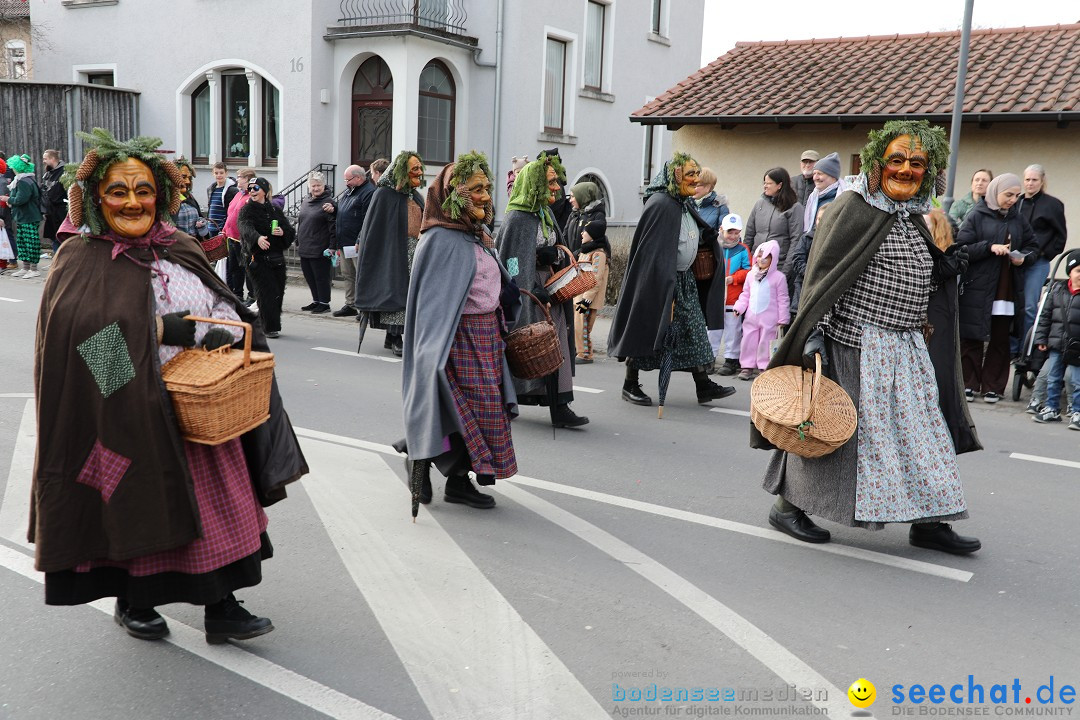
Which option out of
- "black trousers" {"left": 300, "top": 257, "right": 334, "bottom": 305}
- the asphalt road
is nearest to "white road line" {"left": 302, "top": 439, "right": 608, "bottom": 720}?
the asphalt road

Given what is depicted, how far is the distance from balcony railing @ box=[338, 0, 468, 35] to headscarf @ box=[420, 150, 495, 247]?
607 inches

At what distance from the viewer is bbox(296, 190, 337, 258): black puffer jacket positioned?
14.2m

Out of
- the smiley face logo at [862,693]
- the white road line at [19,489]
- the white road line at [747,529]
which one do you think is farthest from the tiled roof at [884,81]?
the white road line at [19,489]

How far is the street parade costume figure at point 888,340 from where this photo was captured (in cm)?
468

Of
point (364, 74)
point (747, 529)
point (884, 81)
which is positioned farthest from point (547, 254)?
point (364, 74)

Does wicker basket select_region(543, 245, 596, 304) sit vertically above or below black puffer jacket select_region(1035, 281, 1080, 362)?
above

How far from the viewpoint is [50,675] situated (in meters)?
3.54

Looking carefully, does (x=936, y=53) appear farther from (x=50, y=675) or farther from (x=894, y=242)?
(x=50, y=675)

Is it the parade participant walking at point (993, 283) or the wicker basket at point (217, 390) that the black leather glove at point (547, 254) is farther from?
the parade participant walking at point (993, 283)

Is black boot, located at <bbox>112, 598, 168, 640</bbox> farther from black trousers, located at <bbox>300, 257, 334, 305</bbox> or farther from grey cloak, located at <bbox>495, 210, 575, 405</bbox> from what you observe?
black trousers, located at <bbox>300, 257, 334, 305</bbox>

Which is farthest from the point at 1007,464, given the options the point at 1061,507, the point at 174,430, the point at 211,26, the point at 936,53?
the point at 211,26

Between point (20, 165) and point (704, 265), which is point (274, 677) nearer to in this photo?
point (704, 265)

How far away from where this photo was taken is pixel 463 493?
18.2ft

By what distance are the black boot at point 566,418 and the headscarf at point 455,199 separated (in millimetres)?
2362
